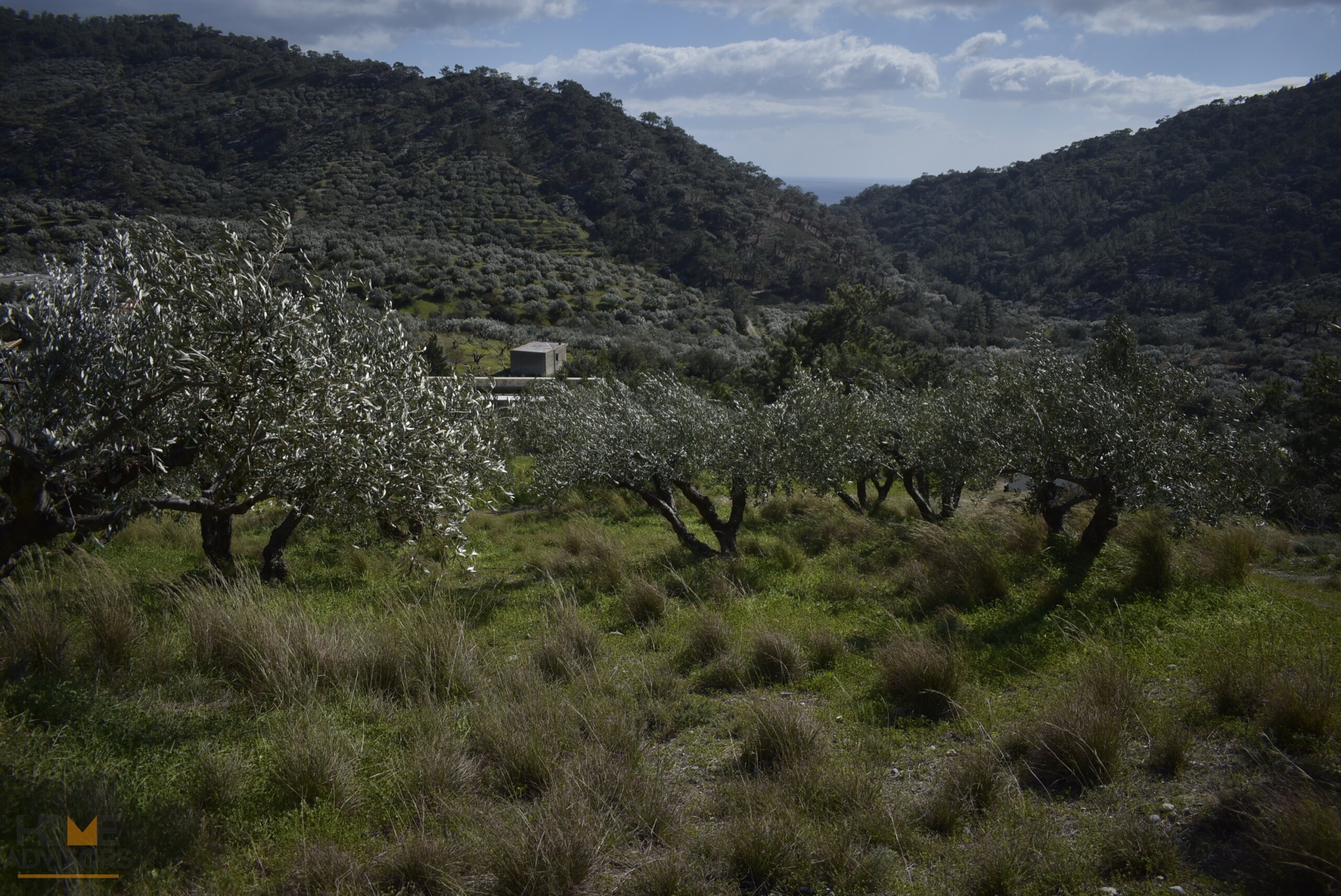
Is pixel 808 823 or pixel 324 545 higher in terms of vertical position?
pixel 808 823

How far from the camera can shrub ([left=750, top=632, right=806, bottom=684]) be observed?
23.3 ft

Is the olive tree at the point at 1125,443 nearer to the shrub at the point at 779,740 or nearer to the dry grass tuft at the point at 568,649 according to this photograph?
the shrub at the point at 779,740

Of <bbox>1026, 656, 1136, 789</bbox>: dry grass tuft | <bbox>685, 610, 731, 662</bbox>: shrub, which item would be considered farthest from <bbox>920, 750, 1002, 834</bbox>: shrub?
<bbox>685, 610, 731, 662</bbox>: shrub

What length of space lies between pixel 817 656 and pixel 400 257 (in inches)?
2828

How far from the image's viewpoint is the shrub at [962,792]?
4.40 m

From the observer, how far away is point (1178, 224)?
3578 inches

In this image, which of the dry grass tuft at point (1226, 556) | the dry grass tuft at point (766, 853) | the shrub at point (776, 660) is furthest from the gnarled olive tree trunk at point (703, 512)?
the dry grass tuft at point (766, 853)

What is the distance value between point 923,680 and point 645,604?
4.02m

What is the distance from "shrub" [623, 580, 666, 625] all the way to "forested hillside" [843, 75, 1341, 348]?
2774 inches

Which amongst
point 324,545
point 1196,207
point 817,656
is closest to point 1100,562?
point 817,656

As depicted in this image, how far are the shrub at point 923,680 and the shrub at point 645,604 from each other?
10.9 ft

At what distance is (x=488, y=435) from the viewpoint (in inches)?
402

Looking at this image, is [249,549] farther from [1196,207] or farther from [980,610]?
[1196,207]

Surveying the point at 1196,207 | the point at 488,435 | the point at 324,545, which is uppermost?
the point at 1196,207
